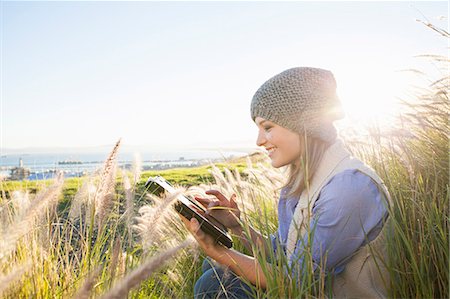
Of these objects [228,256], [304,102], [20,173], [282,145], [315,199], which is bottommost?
[228,256]

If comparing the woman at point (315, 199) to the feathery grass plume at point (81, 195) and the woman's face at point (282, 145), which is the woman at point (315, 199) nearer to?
the woman's face at point (282, 145)

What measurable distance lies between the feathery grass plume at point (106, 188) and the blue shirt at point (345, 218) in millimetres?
751

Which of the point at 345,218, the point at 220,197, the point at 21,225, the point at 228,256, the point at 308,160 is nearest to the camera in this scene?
the point at 21,225

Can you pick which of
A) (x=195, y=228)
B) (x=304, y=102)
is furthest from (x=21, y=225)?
(x=304, y=102)

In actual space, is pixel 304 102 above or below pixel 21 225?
above

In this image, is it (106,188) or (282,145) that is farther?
(282,145)

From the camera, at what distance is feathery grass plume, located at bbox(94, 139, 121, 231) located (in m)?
2.08

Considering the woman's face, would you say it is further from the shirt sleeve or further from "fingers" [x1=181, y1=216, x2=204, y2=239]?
"fingers" [x1=181, y1=216, x2=204, y2=239]

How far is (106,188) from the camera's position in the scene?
211cm

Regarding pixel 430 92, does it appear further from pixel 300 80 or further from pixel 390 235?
pixel 390 235

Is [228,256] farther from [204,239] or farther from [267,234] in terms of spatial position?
[267,234]

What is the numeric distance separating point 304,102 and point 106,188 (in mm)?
1074

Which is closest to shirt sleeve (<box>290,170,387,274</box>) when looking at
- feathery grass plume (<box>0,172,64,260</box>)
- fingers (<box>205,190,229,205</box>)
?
fingers (<box>205,190,229,205</box>)

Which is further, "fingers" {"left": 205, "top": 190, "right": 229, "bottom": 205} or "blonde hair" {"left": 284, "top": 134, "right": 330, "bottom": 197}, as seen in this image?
"fingers" {"left": 205, "top": 190, "right": 229, "bottom": 205}
